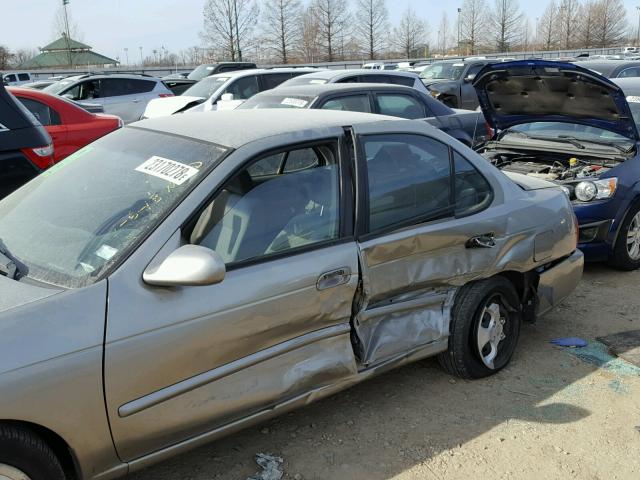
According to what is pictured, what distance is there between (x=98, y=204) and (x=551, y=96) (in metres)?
4.48

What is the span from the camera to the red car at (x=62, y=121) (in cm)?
815

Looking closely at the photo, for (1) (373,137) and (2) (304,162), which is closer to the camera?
(2) (304,162)

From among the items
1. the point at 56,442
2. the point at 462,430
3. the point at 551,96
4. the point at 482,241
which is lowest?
the point at 462,430

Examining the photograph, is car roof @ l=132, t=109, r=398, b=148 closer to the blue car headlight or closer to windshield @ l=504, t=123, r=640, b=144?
the blue car headlight

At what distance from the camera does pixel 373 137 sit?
11.3ft

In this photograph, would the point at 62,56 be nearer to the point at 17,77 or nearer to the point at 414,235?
the point at 17,77

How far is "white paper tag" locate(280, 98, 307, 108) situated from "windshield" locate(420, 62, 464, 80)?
12.1 meters

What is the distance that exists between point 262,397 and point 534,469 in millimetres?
1371

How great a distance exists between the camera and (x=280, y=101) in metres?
8.15

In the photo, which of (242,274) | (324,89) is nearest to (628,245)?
(324,89)

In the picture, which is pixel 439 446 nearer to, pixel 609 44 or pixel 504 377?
pixel 504 377

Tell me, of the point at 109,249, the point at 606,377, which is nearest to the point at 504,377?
the point at 606,377

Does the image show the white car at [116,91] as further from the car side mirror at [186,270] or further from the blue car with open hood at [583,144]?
the car side mirror at [186,270]

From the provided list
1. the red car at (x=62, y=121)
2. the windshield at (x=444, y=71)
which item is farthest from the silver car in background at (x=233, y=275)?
the windshield at (x=444, y=71)
